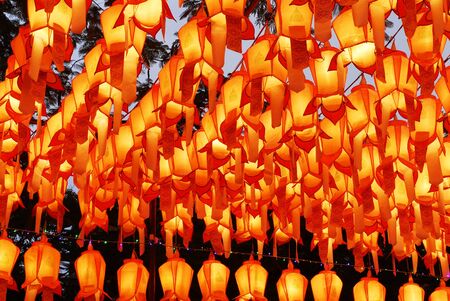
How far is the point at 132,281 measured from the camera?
4.81 m

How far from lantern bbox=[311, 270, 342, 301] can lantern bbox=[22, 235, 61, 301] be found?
1699 millimetres

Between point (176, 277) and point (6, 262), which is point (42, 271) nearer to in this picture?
point (6, 262)

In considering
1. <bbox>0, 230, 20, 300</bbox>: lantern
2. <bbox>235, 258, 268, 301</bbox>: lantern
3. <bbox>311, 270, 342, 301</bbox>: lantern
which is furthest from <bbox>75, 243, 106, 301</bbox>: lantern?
<bbox>311, 270, 342, 301</bbox>: lantern

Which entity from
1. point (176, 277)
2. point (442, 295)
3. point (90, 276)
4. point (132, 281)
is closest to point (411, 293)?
point (442, 295)

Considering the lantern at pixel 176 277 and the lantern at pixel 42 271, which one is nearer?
the lantern at pixel 42 271

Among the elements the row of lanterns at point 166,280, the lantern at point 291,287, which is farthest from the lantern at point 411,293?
the lantern at point 291,287

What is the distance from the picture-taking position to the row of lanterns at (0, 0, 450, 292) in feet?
9.45

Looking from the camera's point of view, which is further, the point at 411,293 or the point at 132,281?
the point at 411,293

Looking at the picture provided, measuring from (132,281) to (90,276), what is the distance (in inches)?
12.4

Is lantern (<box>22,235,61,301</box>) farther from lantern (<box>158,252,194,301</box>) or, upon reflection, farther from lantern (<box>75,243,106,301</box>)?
lantern (<box>158,252,194,301</box>)

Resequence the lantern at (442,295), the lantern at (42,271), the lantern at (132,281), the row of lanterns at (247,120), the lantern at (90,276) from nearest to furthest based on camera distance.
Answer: the row of lanterns at (247,120) → the lantern at (42,271) → the lantern at (90,276) → the lantern at (132,281) → the lantern at (442,295)

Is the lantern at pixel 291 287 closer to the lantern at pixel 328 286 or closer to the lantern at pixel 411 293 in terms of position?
the lantern at pixel 328 286

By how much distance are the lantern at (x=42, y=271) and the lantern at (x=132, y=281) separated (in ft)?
1.47

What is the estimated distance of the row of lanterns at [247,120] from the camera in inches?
113
